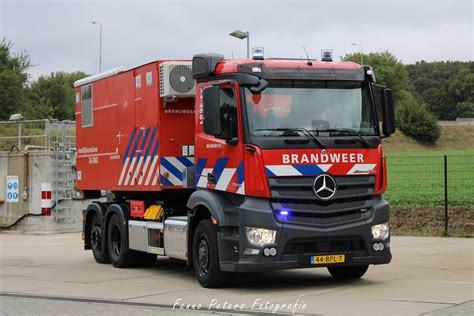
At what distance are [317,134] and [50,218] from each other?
15114mm

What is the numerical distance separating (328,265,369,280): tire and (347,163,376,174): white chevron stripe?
1662mm

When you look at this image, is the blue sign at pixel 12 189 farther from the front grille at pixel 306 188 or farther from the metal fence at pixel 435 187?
the front grille at pixel 306 188

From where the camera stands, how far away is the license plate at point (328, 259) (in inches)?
447

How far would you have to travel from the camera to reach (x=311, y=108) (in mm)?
11602

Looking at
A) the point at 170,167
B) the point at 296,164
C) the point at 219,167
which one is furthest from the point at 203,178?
the point at 296,164

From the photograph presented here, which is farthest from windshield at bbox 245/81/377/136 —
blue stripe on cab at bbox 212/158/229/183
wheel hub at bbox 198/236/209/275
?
wheel hub at bbox 198/236/209/275

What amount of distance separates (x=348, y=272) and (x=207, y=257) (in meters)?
2.31

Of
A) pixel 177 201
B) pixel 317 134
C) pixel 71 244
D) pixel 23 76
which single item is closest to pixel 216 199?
pixel 317 134

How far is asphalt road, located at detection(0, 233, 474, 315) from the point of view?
32.3 ft

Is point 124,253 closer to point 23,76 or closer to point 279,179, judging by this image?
point 279,179

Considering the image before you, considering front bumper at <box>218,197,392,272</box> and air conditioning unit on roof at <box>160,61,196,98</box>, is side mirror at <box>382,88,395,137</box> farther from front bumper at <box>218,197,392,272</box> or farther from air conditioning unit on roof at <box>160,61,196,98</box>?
air conditioning unit on roof at <box>160,61,196,98</box>

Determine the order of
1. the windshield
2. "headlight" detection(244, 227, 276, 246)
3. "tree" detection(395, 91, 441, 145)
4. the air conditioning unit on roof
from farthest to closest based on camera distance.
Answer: "tree" detection(395, 91, 441, 145) → the air conditioning unit on roof → the windshield → "headlight" detection(244, 227, 276, 246)

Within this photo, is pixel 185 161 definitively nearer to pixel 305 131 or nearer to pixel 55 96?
pixel 305 131

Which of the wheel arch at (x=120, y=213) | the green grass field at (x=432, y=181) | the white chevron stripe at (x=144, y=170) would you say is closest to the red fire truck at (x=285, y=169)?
the white chevron stripe at (x=144, y=170)
